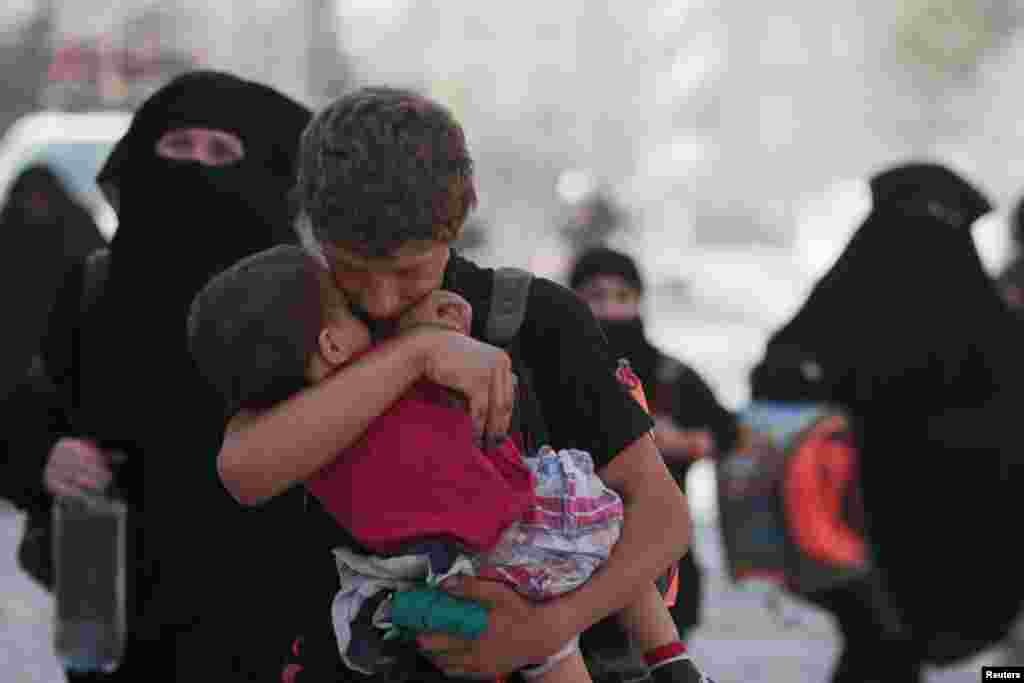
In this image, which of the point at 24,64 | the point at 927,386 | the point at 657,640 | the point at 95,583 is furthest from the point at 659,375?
the point at 24,64

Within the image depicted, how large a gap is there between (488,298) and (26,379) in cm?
186

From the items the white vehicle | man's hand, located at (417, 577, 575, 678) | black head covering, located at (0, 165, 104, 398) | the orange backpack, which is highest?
man's hand, located at (417, 577, 575, 678)

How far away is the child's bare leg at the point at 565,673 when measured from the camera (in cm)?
206

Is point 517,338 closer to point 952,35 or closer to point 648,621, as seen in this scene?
point 648,621

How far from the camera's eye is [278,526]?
3.23 meters

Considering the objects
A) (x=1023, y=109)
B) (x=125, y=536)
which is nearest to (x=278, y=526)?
(x=125, y=536)

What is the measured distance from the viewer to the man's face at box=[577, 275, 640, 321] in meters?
5.16

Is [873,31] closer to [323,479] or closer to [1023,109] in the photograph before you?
[1023,109]

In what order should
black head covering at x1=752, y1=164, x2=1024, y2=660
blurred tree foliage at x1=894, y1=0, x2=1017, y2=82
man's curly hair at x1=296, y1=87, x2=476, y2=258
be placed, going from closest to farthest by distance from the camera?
man's curly hair at x1=296, y1=87, x2=476, y2=258 < black head covering at x1=752, y1=164, x2=1024, y2=660 < blurred tree foliage at x1=894, y1=0, x2=1017, y2=82

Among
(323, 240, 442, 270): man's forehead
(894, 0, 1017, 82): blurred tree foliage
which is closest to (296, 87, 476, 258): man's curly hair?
(323, 240, 442, 270): man's forehead

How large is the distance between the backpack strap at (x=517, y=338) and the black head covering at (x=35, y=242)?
601 cm

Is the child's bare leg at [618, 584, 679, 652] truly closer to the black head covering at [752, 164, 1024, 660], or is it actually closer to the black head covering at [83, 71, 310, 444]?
the black head covering at [83, 71, 310, 444]

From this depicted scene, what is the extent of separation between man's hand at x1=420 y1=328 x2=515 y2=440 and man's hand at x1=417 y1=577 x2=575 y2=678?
0.15m

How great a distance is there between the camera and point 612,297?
5.21 m
